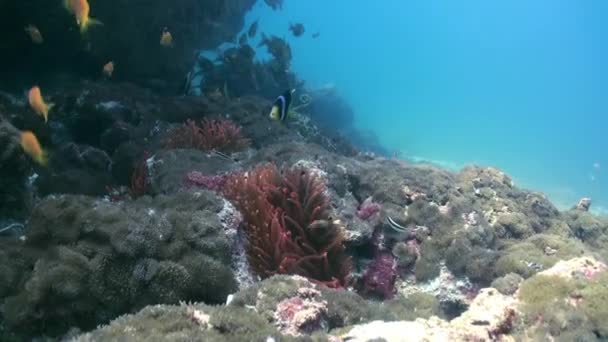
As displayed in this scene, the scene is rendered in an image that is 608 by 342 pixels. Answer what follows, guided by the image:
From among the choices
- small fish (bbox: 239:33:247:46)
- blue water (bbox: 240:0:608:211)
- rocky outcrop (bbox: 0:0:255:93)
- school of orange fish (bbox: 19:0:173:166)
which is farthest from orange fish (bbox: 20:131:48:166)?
blue water (bbox: 240:0:608:211)

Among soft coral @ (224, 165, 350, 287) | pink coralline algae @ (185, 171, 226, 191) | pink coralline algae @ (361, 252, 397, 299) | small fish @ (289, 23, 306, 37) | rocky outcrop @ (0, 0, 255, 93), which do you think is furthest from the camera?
small fish @ (289, 23, 306, 37)

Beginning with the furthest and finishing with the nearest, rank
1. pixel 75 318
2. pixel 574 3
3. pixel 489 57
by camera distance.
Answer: pixel 489 57
pixel 574 3
pixel 75 318

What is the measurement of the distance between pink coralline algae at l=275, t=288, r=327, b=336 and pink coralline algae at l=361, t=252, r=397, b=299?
195 centimetres

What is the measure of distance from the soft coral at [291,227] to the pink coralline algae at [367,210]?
1020mm

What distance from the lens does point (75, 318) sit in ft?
13.0

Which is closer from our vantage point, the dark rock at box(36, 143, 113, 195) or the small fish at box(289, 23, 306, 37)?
the dark rock at box(36, 143, 113, 195)

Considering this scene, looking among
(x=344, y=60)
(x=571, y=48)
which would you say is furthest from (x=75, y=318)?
(x=571, y=48)

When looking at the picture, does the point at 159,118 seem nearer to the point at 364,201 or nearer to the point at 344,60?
the point at 364,201

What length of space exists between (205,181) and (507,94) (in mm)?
154739

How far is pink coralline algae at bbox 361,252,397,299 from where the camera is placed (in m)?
5.57

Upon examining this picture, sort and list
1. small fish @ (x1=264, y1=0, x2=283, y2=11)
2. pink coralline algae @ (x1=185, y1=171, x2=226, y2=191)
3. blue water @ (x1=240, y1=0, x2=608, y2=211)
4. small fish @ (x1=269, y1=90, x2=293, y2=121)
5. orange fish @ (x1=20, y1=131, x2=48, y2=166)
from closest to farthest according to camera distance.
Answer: orange fish @ (x1=20, y1=131, x2=48, y2=166)
pink coralline algae @ (x1=185, y1=171, x2=226, y2=191)
small fish @ (x1=269, y1=90, x2=293, y2=121)
small fish @ (x1=264, y1=0, x2=283, y2=11)
blue water @ (x1=240, y1=0, x2=608, y2=211)

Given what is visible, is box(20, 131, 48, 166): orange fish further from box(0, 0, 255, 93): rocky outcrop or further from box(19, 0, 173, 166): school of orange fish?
box(0, 0, 255, 93): rocky outcrop

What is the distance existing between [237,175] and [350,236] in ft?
5.64

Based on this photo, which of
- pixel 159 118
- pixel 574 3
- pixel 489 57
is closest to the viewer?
pixel 159 118
